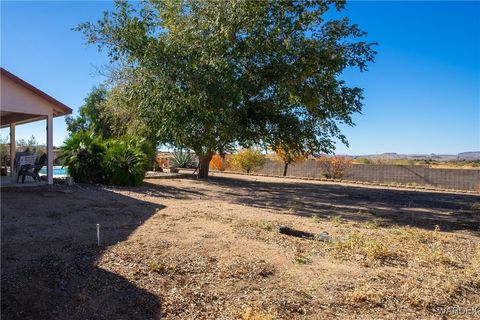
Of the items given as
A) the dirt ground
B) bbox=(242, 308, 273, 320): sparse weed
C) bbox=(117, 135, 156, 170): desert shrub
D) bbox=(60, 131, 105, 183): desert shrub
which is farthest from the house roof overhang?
bbox=(242, 308, 273, 320): sparse weed

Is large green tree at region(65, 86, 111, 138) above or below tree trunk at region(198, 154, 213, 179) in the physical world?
above

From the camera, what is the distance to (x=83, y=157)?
42.9 ft

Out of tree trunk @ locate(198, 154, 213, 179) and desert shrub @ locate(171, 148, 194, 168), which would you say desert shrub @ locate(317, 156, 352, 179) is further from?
desert shrub @ locate(171, 148, 194, 168)

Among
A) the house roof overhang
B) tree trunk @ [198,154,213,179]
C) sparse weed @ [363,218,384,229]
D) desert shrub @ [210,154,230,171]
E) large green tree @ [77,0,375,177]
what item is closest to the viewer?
sparse weed @ [363,218,384,229]

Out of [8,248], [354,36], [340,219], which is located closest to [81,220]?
[8,248]

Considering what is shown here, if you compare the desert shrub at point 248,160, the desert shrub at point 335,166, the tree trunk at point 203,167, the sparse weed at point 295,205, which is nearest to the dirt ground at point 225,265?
the sparse weed at point 295,205

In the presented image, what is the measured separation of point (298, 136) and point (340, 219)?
6.87 metres

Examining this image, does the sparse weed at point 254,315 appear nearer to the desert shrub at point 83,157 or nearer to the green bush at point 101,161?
the green bush at point 101,161

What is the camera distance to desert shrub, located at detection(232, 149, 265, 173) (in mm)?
25114

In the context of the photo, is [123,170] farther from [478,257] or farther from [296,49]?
[478,257]

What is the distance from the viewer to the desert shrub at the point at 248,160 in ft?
82.4

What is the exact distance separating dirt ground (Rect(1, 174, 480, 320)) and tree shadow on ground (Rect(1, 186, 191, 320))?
0.05 feet

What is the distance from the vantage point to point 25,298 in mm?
3893

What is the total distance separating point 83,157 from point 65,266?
9.06 meters
